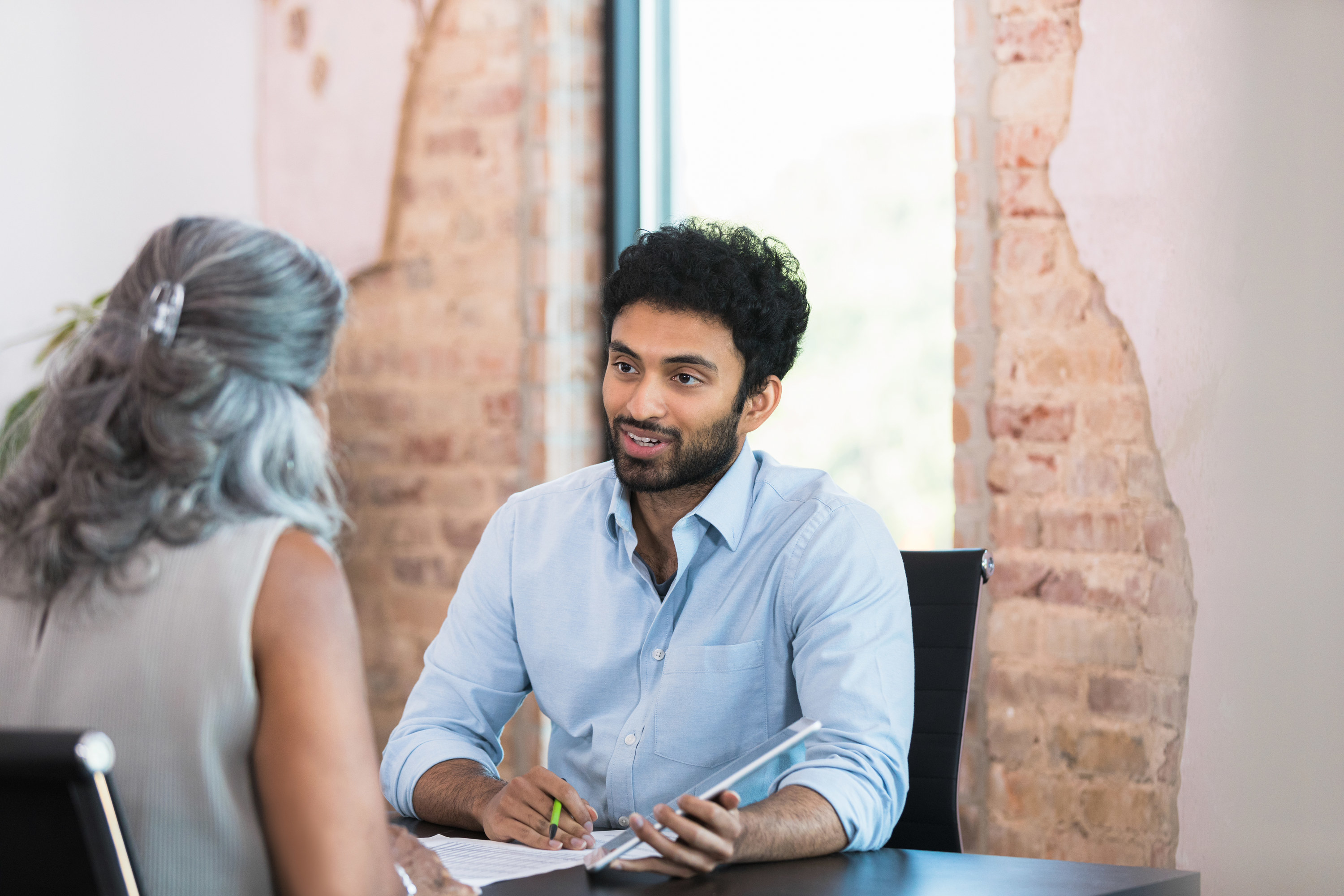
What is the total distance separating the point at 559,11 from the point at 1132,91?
139 cm

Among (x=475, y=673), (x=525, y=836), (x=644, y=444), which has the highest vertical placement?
(x=644, y=444)

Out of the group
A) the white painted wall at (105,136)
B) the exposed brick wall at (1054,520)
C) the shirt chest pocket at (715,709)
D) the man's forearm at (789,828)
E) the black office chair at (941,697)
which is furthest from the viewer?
the white painted wall at (105,136)

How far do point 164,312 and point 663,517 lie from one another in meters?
0.96

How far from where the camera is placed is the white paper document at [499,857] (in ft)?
4.24

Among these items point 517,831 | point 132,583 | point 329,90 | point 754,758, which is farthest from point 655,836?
point 329,90

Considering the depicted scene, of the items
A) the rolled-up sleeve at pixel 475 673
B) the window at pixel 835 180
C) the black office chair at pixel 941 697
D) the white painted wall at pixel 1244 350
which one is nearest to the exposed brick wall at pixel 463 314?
the window at pixel 835 180

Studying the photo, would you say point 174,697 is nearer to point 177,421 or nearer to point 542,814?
point 177,421

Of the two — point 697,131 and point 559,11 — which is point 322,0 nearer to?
point 559,11

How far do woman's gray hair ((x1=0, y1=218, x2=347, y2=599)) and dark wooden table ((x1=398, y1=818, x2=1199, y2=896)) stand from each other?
1.42 feet

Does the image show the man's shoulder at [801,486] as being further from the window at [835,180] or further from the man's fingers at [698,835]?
the window at [835,180]

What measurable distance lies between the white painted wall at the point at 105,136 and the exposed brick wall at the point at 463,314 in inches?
21.5

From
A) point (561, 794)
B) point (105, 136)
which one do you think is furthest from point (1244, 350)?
point (105, 136)

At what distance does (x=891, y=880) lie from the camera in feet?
4.10

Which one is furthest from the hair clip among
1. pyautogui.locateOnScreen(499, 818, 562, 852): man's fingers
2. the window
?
the window
